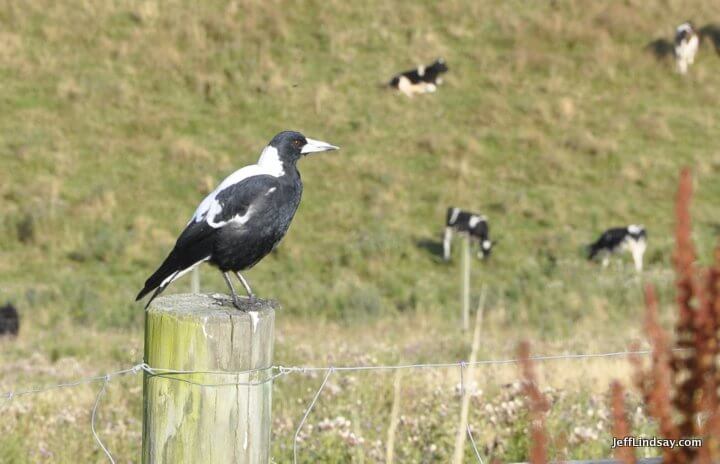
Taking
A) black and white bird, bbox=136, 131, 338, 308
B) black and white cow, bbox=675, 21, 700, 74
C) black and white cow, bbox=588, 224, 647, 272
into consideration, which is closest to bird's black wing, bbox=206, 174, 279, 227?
black and white bird, bbox=136, 131, 338, 308

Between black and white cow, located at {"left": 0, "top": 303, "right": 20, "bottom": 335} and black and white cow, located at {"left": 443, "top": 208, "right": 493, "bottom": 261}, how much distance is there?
726 cm

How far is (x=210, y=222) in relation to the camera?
4402 mm

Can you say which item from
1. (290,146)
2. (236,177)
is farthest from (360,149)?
(236,177)

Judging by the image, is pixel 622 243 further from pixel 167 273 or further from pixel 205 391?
pixel 205 391

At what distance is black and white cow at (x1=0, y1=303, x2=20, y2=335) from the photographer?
1299 cm

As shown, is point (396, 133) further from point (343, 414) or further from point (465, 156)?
point (343, 414)

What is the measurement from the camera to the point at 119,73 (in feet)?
82.3

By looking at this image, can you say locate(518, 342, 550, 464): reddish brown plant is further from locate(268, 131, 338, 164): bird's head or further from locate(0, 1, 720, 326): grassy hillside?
locate(0, 1, 720, 326): grassy hillside

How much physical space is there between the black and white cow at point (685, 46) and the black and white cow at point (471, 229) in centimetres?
1022

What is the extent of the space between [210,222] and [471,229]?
43.0ft

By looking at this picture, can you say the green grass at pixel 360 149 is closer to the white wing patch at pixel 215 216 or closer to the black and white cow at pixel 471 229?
the black and white cow at pixel 471 229

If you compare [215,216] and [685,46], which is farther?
[685,46]

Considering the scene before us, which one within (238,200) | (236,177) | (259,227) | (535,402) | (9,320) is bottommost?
(9,320)

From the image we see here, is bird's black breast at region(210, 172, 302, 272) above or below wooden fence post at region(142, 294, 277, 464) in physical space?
above
